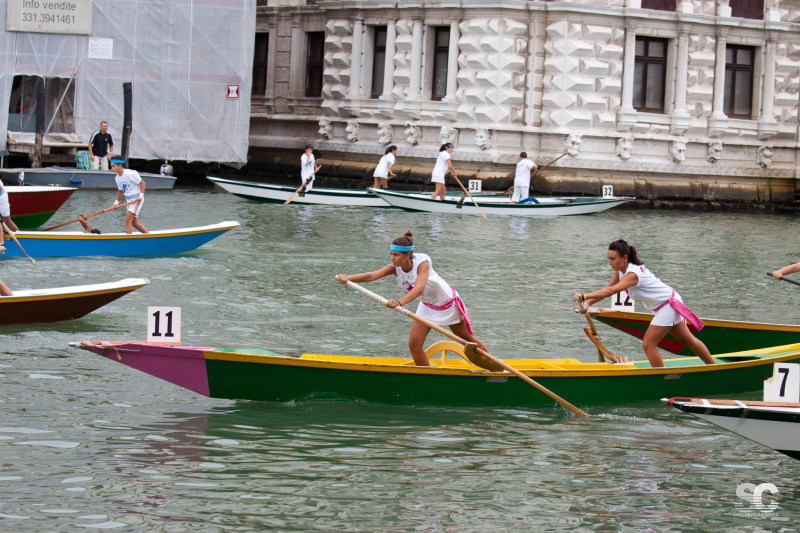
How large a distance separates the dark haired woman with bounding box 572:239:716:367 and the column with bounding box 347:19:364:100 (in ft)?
75.9

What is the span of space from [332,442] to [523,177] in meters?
19.0

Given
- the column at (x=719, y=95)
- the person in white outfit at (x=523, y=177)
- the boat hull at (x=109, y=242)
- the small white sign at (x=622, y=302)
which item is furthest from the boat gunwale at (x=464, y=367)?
the column at (x=719, y=95)

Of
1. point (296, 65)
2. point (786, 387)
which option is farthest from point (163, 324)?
point (296, 65)

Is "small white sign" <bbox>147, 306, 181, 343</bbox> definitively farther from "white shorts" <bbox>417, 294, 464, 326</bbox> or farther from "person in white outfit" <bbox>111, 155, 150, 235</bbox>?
"person in white outfit" <bbox>111, 155, 150, 235</bbox>

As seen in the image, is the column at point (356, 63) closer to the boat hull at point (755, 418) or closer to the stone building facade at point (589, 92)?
the stone building facade at point (589, 92)

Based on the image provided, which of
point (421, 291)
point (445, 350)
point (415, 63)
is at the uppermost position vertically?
point (415, 63)

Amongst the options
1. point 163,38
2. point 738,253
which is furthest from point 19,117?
point 738,253

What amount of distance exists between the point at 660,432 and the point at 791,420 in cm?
205

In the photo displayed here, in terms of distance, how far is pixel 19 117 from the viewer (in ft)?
101

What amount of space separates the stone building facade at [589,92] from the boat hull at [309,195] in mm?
3143

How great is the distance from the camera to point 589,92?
30234 mm

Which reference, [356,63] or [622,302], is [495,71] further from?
[622,302]

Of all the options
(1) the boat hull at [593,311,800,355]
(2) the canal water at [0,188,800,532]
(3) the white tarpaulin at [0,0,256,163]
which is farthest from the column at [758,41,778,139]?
(1) the boat hull at [593,311,800,355]

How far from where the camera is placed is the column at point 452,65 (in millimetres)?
30853
